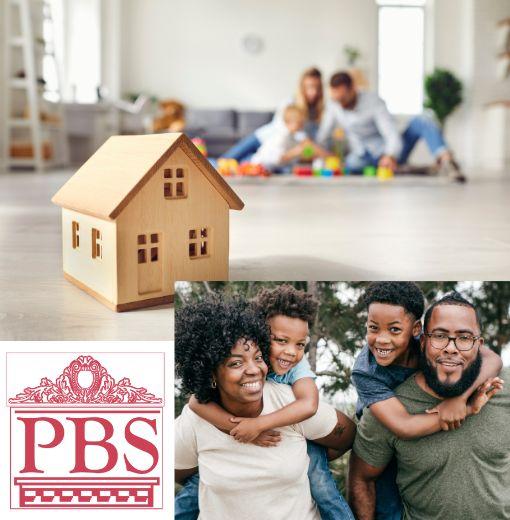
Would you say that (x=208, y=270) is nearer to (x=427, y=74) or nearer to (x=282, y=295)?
(x=282, y=295)

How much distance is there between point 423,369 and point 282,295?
17cm

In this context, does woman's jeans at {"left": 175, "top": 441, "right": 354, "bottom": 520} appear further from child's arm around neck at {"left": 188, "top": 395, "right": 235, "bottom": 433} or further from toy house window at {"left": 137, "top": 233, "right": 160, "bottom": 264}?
toy house window at {"left": 137, "top": 233, "right": 160, "bottom": 264}

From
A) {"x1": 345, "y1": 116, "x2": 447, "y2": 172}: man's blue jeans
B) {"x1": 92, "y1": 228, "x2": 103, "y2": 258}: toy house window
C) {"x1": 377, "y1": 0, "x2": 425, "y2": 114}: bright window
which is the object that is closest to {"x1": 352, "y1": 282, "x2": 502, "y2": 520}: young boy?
{"x1": 92, "y1": 228, "x2": 103, "y2": 258}: toy house window

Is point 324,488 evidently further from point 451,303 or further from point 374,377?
point 451,303

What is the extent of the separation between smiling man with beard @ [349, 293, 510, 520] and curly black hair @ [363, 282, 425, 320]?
0.01 metres

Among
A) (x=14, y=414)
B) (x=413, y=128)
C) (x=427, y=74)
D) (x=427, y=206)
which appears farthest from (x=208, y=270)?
(x=427, y=74)

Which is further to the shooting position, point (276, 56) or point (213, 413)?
point (276, 56)

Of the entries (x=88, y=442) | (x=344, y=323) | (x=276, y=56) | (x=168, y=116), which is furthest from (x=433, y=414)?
(x=276, y=56)

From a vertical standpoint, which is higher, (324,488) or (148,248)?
(148,248)

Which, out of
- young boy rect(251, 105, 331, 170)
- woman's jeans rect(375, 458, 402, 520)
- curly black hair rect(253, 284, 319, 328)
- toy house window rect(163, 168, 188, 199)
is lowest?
woman's jeans rect(375, 458, 402, 520)

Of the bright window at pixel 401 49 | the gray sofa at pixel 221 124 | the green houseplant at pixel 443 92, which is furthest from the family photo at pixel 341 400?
the bright window at pixel 401 49

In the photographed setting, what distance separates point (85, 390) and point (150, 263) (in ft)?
0.62

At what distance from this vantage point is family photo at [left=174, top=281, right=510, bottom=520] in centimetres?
87

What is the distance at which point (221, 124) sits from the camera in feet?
29.5
